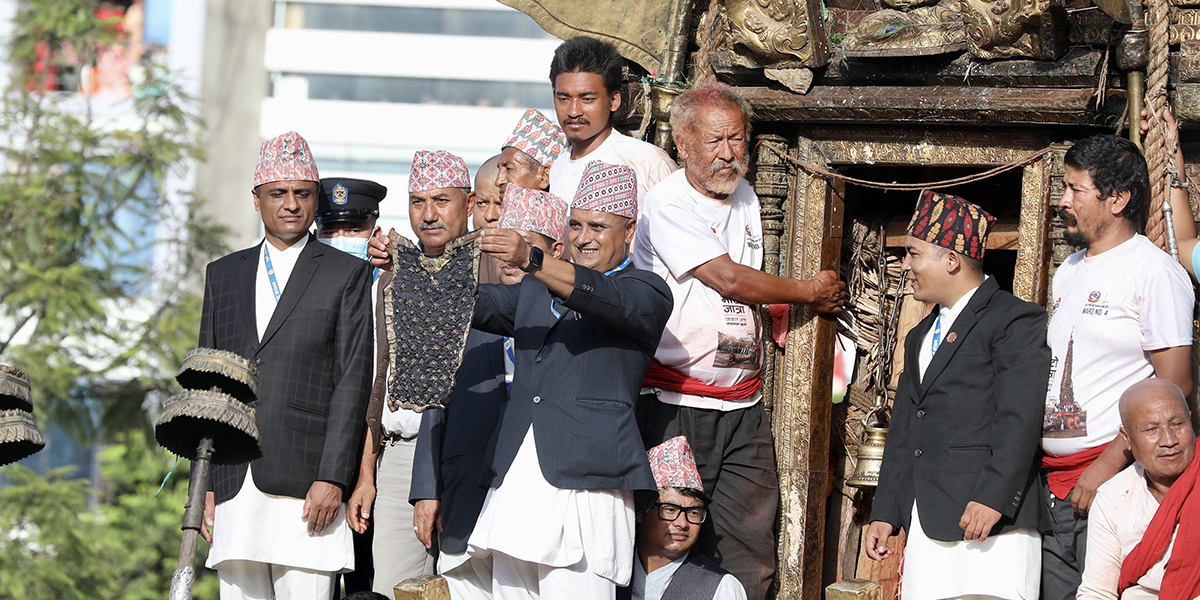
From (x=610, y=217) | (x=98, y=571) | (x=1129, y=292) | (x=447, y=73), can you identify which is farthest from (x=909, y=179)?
(x=447, y=73)

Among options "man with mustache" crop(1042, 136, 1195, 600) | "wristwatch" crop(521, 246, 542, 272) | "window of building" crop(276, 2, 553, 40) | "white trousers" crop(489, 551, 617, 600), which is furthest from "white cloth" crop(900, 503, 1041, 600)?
"window of building" crop(276, 2, 553, 40)

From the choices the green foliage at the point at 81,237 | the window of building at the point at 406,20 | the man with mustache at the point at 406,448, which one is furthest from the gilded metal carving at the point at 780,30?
the window of building at the point at 406,20

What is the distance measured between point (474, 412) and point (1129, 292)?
7.76 ft

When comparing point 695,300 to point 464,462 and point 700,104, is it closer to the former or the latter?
point 700,104

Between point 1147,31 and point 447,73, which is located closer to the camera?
point 1147,31

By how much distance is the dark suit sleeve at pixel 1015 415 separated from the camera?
4219mm

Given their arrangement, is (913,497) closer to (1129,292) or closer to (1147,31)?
(1129,292)

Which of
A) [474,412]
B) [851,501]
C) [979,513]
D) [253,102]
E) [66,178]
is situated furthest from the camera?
[253,102]

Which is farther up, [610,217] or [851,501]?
[610,217]

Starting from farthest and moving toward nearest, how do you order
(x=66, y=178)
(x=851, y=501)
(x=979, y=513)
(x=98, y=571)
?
(x=66, y=178) < (x=98, y=571) < (x=851, y=501) < (x=979, y=513)

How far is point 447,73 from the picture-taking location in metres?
35.1

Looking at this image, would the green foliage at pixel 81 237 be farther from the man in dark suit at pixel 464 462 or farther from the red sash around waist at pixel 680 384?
the red sash around waist at pixel 680 384

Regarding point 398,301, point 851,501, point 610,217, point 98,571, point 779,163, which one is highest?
point 779,163

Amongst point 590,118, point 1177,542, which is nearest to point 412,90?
point 590,118
